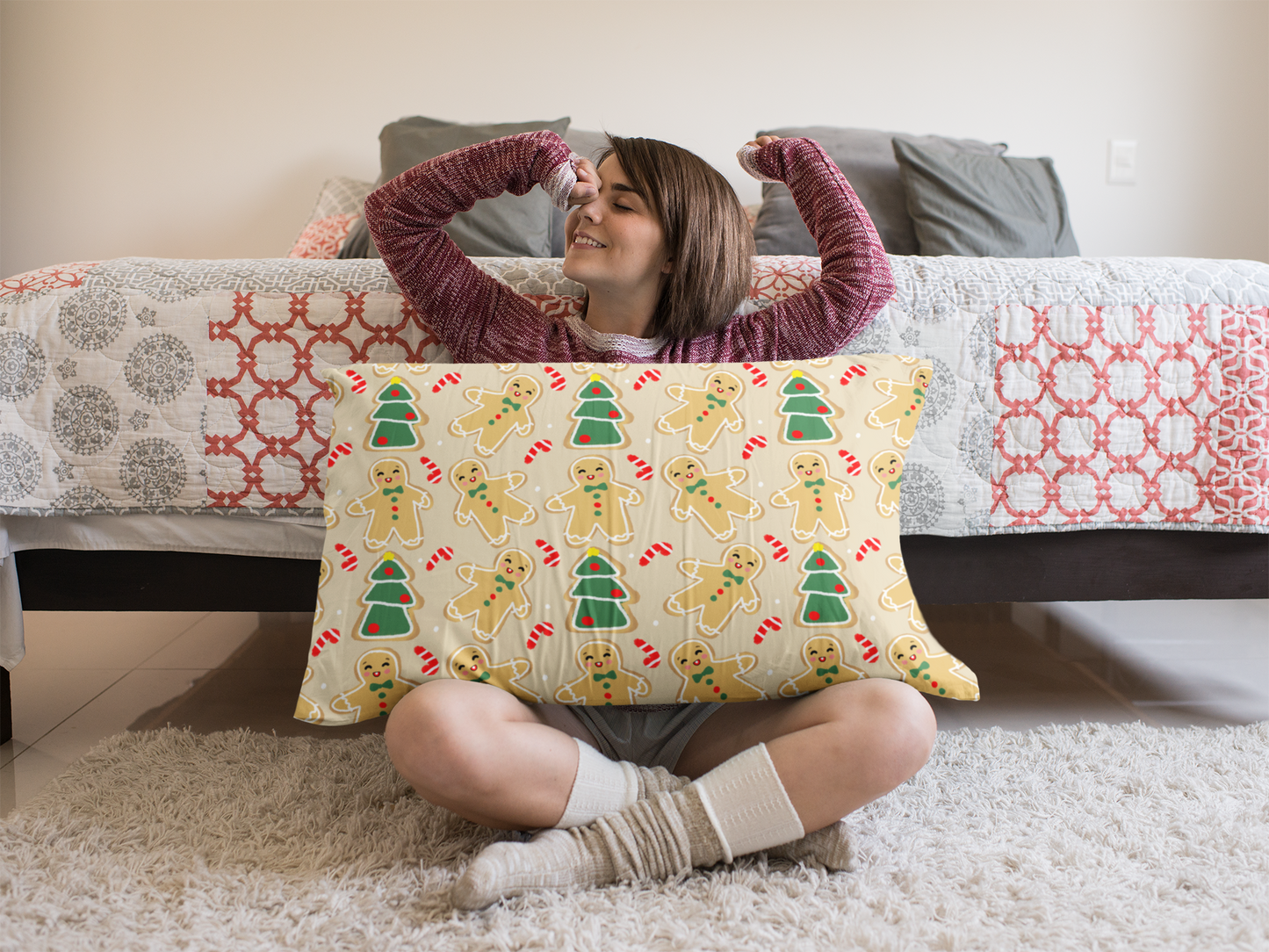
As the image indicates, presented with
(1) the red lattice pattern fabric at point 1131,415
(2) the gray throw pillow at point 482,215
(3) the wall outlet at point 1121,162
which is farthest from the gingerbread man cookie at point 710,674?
(3) the wall outlet at point 1121,162

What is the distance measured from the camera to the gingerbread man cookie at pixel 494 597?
0.73 m

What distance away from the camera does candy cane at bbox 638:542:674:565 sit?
730 millimetres

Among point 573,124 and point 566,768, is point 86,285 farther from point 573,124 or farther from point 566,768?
point 573,124

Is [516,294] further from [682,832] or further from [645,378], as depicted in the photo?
[682,832]

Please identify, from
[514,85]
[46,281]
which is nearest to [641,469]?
[46,281]

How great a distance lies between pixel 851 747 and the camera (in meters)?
0.70

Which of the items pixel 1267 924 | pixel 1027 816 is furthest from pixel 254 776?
pixel 1267 924

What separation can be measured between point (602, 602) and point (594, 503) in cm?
8

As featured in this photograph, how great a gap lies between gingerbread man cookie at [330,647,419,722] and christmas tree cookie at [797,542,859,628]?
33 cm

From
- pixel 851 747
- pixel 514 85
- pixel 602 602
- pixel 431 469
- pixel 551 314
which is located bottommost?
pixel 851 747

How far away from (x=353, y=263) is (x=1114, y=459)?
0.91m

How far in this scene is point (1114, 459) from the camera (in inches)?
39.9

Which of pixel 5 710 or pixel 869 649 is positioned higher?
pixel 869 649

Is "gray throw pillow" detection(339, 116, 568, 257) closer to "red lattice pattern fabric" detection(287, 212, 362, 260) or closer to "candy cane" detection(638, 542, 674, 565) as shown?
"red lattice pattern fabric" detection(287, 212, 362, 260)
